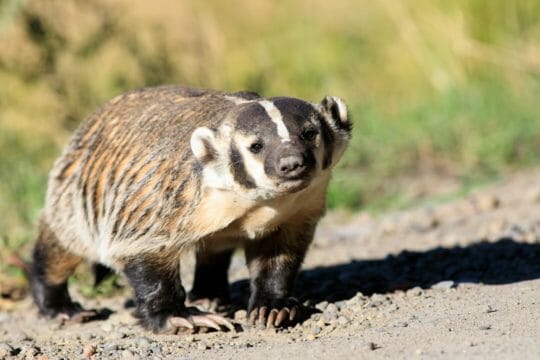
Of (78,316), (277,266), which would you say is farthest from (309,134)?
(78,316)

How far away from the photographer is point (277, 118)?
430 cm

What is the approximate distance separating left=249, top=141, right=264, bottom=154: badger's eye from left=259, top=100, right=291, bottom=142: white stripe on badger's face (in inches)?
4.4

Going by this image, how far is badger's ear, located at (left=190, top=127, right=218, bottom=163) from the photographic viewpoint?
14.7 ft

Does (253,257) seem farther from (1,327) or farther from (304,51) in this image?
(304,51)

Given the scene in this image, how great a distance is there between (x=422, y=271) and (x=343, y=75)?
15.8ft

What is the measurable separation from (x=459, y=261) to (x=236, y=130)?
1819mm

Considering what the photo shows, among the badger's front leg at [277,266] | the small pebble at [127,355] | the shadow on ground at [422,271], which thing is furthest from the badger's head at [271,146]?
the shadow on ground at [422,271]

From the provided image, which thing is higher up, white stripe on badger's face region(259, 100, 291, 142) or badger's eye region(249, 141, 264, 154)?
white stripe on badger's face region(259, 100, 291, 142)

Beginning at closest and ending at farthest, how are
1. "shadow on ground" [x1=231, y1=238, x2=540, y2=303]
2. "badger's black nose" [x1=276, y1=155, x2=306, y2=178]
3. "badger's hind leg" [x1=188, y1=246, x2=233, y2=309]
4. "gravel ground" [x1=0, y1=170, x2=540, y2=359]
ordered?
"gravel ground" [x1=0, y1=170, x2=540, y2=359], "badger's black nose" [x1=276, y1=155, x2=306, y2=178], "shadow on ground" [x1=231, y1=238, x2=540, y2=303], "badger's hind leg" [x1=188, y1=246, x2=233, y2=309]

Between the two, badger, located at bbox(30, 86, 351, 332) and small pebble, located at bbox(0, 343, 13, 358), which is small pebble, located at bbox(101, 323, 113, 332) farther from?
small pebble, located at bbox(0, 343, 13, 358)

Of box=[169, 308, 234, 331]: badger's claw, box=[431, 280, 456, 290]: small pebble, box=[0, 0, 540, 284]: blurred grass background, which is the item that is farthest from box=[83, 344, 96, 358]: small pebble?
box=[0, 0, 540, 284]: blurred grass background

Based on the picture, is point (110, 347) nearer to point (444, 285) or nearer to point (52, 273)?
point (52, 273)

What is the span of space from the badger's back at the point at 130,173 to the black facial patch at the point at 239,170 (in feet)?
0.78

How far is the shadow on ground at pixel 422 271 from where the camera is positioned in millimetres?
5203
